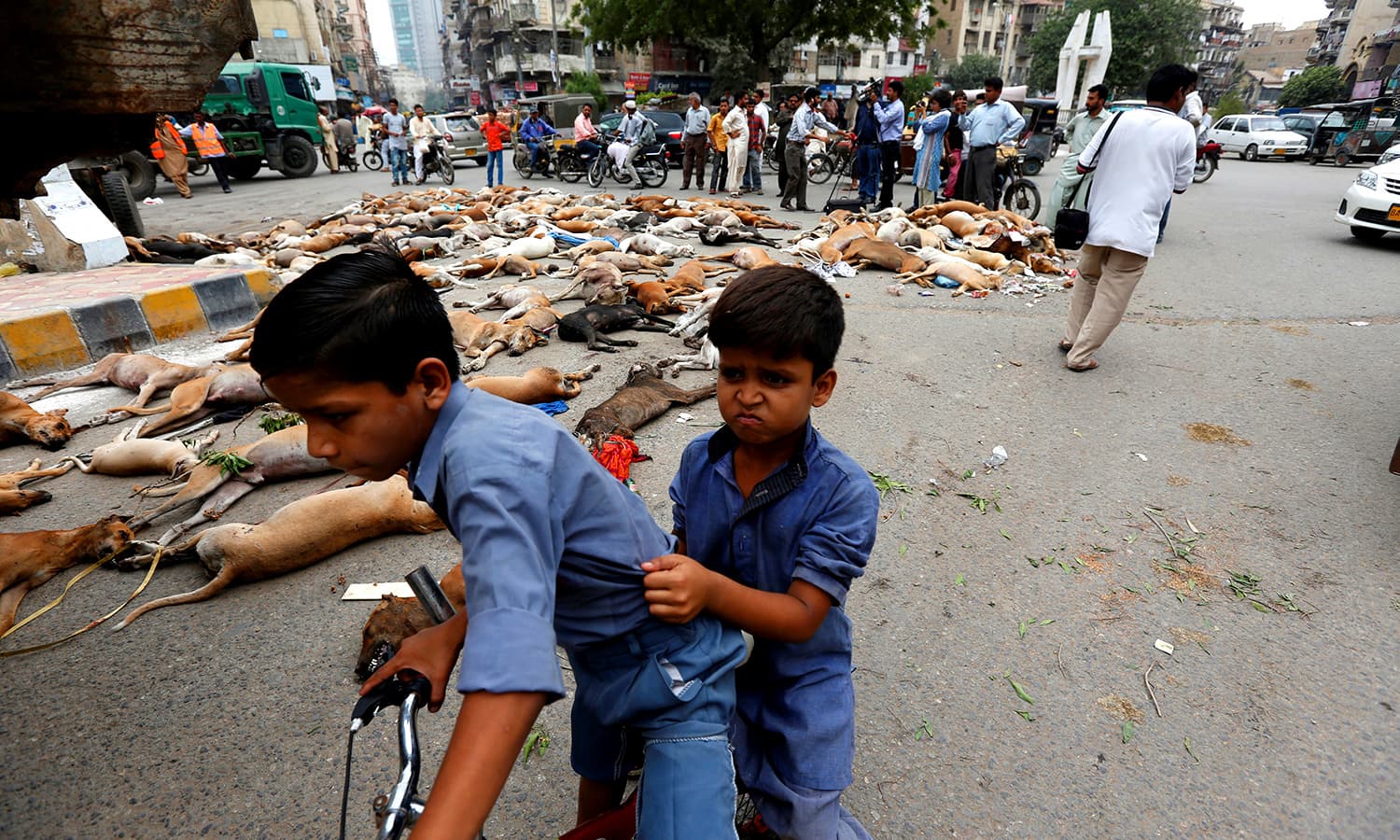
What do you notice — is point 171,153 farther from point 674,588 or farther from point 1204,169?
point 1204,169

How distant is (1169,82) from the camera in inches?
183

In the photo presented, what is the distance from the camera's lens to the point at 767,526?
138cm

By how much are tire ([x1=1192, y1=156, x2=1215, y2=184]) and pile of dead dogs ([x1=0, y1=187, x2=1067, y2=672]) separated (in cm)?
1068

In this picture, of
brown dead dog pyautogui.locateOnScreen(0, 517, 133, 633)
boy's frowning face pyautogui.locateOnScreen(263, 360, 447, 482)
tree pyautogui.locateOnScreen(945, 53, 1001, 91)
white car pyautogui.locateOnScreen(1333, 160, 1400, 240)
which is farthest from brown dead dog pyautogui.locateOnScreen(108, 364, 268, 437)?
tree pyautogui.locateOnScreen(945, 53, 1001, 91)

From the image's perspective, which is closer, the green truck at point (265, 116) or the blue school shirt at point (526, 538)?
the blue school shirt at point (526, 538)

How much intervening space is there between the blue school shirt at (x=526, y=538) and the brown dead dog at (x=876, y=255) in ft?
25.1

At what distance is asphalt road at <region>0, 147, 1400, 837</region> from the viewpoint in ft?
6.32

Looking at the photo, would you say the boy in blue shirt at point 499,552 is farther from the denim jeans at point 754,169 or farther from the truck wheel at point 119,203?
the denim jeans at point 754,169

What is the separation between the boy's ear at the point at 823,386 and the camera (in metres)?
1.42

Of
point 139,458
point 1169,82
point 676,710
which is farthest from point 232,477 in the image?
point 1169,82

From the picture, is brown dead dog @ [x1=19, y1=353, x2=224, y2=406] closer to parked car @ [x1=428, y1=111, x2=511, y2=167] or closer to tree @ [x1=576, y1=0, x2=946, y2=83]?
parked car @ [x1=428, y1=111, x2=511, y2=167]

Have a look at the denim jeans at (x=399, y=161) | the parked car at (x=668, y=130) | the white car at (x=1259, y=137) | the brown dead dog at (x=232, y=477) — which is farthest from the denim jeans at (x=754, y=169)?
the white car at (x=1259, y=137)

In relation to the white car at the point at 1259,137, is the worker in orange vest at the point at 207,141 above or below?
above

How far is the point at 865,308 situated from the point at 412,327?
20.3 feet
